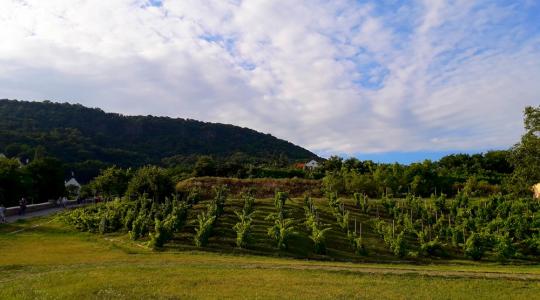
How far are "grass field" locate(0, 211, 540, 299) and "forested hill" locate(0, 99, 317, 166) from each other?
87.0m

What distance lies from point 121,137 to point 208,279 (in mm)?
123845

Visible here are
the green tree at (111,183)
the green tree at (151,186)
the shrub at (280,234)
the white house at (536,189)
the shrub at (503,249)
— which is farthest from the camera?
the green tree at (111,183)

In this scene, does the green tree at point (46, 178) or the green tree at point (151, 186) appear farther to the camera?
the green tree at point (46, 178)

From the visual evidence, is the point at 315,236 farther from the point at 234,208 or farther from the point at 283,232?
the point at 234,208

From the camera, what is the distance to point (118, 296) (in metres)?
12.7

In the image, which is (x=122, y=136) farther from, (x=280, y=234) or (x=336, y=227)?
(x=280, y=234)

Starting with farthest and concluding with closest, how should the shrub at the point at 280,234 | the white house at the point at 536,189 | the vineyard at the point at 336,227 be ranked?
1. the white house at the point at 536,189
2. the vineyard at the point at 336,227
3. the shrub at the point at 280,234

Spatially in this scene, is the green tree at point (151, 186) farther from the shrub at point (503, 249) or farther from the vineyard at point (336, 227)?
the shrub at point (503, 249)

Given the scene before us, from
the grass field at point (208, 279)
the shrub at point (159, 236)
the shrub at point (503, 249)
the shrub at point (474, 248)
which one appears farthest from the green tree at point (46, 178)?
the shrub at point (503, 249)

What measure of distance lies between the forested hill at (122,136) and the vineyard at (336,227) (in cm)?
7476

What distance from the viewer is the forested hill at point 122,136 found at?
105750 millimetres

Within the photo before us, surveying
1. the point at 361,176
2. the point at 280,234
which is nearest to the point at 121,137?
the point at 361,176

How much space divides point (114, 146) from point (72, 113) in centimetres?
2943

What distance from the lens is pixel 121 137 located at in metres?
132
